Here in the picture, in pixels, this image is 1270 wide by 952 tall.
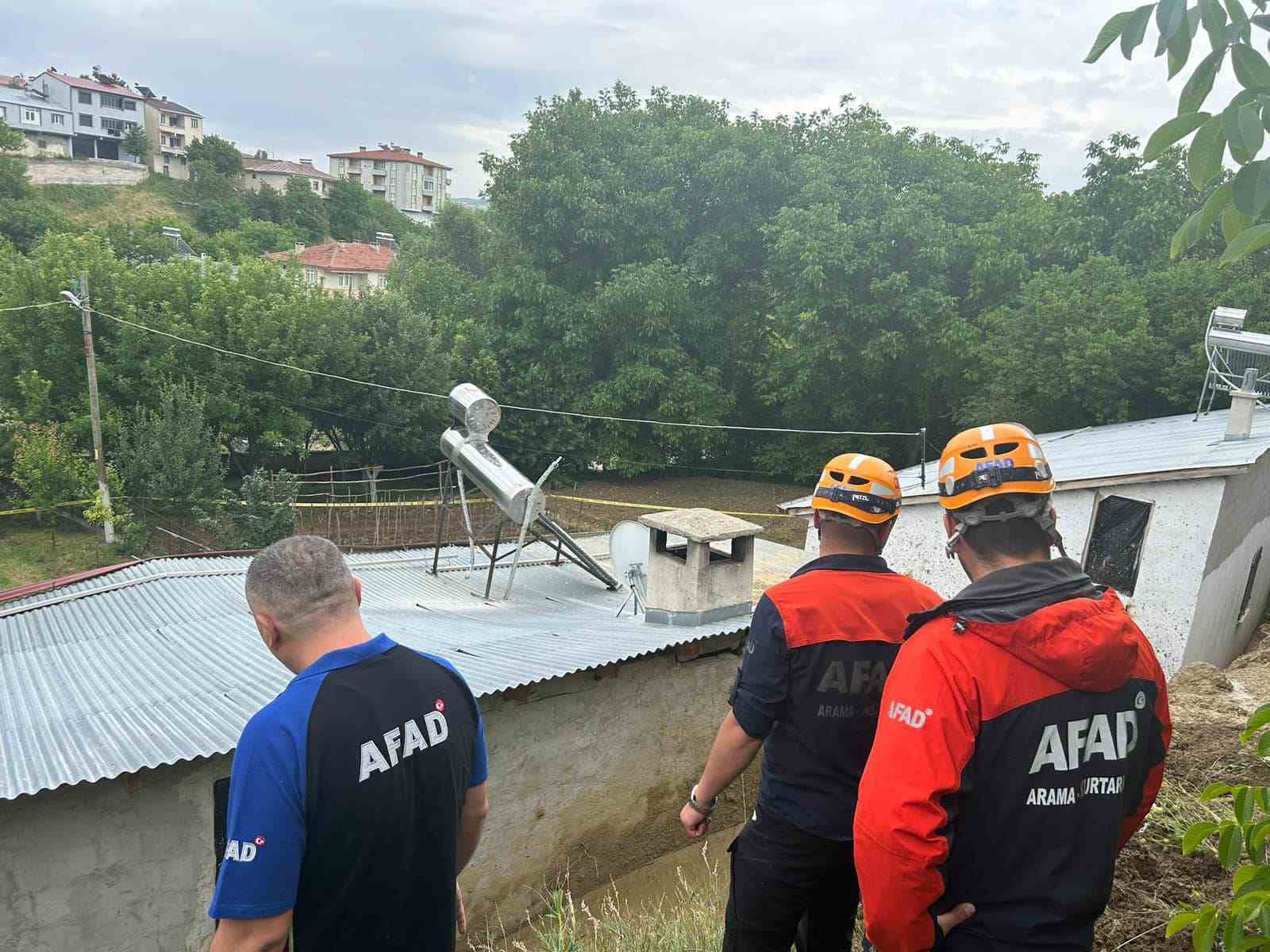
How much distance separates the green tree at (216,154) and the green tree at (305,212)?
4.96 m

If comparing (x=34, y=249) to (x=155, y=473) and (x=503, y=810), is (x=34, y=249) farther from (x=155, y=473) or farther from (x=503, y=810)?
(x=503, y=810)

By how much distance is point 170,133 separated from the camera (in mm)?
75812

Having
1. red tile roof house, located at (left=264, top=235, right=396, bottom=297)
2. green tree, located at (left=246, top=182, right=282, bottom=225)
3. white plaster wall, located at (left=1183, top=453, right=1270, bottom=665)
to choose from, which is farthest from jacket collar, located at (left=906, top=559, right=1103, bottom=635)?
Answer: green tree, located at (left=246, top=182, right=282, bottom=225)

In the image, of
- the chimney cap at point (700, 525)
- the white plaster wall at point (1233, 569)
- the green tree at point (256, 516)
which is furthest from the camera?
the green tree at point (256, 516)

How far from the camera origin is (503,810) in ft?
24.6

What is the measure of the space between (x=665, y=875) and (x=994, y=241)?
769 inches

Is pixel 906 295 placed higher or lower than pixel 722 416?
higher

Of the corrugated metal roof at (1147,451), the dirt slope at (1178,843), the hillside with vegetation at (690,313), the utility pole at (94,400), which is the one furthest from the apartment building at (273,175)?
the dirt slope at (1178,843)

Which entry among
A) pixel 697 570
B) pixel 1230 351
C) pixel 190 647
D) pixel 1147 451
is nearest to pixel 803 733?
pixel 697 570

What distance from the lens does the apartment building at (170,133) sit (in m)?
71.0

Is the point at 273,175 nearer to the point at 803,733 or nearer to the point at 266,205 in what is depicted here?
the point at 266,205

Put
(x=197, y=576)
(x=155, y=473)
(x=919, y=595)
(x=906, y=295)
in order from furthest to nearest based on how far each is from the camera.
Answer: (x=906, y=295), (x=155, y=473), (x=197, y=576), (x=919, y=595)

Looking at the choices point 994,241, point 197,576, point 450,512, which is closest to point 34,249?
point 450,512

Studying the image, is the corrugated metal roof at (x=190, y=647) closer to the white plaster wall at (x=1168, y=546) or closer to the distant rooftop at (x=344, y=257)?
the white plaster wall at (x=1168, y=546)
